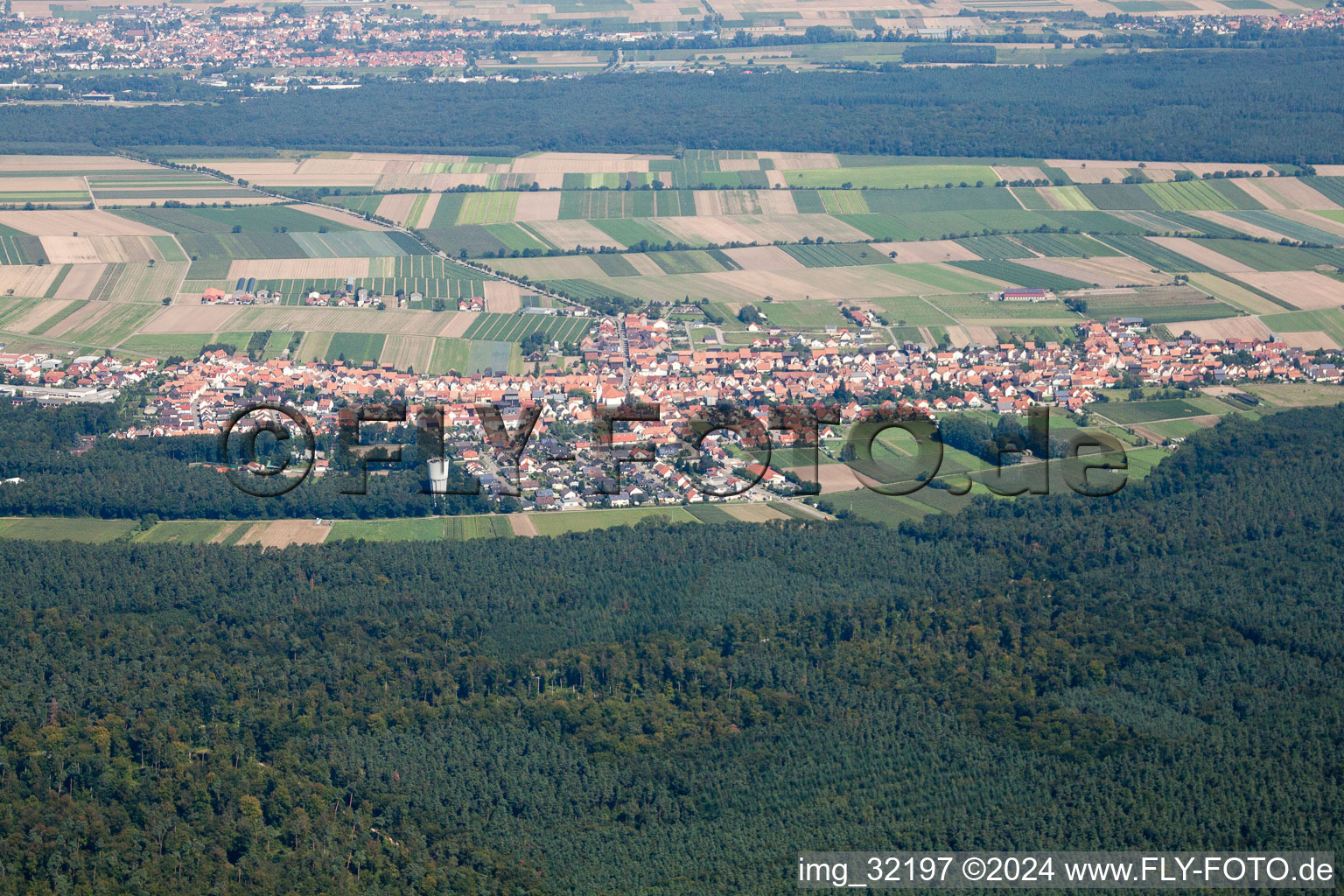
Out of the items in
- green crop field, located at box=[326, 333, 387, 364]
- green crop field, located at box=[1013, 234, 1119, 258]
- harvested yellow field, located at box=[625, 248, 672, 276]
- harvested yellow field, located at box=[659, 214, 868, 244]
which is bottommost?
green crop field, located at box=[326, 333, 387, 364]

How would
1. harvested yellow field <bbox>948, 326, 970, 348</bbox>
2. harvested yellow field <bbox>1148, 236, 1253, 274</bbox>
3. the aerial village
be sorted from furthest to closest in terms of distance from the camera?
1. harvested yellow field <bbox>1148, 236, 1253, 274</bbox>
2. harvested yellow field <bbox>948, 326, 970, 348</bbox>
3. the aerial village

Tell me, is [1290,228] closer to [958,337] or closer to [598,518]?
[958,337]

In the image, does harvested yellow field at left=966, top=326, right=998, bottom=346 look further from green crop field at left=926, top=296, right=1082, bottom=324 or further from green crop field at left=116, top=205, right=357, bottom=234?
green crop field at left=116, top=205, right=357, bottom=234

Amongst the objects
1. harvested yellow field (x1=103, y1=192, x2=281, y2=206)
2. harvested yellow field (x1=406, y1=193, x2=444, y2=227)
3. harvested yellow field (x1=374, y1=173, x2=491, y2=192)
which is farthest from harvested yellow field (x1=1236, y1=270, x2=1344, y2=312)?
harvested yellow field (x1=103, y1=192, x2=281, y2=206)

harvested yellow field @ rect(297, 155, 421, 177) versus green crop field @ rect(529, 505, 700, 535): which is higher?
harvested yellow field @ rect(297, 155, 421, 177)

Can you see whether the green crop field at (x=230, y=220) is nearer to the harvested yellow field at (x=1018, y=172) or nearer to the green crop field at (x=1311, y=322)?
the harvested yellow field at (x=1018, y=172)

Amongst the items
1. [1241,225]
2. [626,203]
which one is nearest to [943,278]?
[1241,225]

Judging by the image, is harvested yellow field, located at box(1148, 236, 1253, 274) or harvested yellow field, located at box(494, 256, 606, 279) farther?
harvested yellow field, located at box(1148, 236, 1253, 274)

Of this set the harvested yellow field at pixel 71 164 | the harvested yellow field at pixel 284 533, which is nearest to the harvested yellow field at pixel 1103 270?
the harvested yellow field at pixel 284 533
